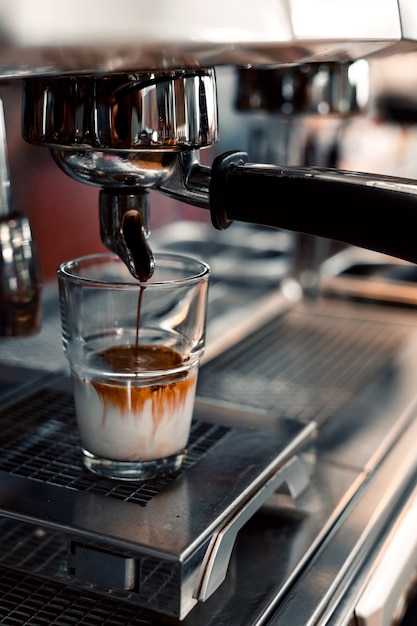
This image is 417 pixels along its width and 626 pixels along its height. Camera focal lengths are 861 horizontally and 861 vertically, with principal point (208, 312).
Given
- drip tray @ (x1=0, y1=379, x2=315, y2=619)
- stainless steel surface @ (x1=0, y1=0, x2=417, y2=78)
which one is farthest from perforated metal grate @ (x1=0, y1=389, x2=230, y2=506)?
stainless steel surface @ (x1=0, y1=0, x2=417, y2=78)

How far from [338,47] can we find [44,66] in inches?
6.7

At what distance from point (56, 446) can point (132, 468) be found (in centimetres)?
8

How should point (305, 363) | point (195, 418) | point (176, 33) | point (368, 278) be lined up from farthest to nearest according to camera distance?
point (368, 278), point (305, 363), point (195, 418), point (176, 33)

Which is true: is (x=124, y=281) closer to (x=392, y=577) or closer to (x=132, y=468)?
(x=132, y=468)

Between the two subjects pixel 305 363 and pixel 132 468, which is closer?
pixel 132 468

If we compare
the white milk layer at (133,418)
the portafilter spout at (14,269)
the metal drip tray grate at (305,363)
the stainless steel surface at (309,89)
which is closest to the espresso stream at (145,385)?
the white milk layer at (133,418)

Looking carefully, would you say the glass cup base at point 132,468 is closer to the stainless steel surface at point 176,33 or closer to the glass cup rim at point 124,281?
the glass cup rim at point 124,281

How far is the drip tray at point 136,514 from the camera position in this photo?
0.49 metres

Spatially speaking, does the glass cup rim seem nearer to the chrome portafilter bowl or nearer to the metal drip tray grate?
the chrome portafilter bowl

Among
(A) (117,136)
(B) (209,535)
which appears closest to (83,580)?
(B) (209,535)

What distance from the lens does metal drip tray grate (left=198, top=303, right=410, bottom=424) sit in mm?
828

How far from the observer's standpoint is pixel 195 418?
67 centimetres

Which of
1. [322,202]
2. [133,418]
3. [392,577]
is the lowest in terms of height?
[392,577]

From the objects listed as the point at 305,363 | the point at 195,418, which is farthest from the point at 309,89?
the point at 195,418
